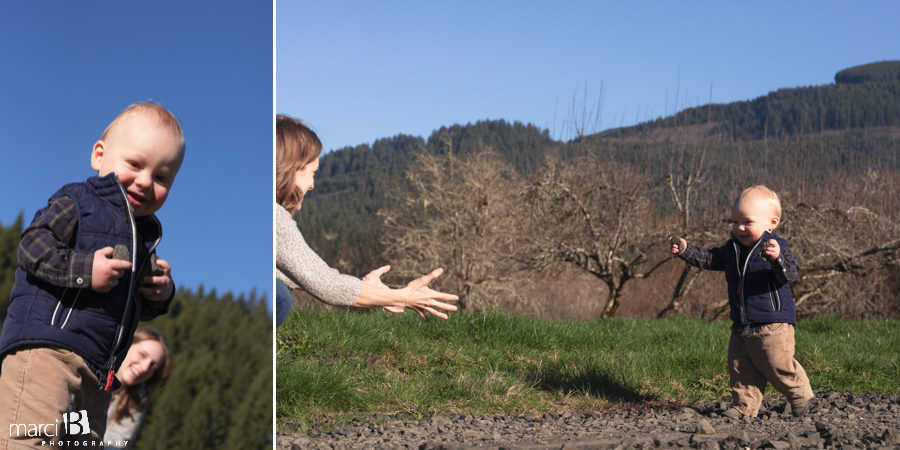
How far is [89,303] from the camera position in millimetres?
2066

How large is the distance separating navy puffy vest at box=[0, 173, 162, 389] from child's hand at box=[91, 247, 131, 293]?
10 centimetres

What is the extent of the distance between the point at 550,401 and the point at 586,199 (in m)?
10.4

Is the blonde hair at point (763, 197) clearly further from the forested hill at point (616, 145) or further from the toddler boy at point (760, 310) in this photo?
the forested hill at point (616, 145)

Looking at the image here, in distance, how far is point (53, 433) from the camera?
6.28ft

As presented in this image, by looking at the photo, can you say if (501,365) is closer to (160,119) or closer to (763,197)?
(763,197)

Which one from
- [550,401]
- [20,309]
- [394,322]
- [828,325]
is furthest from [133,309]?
[828,325]

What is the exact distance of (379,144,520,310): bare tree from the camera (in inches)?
741

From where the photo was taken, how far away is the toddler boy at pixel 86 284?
6.36ft

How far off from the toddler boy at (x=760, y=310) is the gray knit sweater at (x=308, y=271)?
2640 mm

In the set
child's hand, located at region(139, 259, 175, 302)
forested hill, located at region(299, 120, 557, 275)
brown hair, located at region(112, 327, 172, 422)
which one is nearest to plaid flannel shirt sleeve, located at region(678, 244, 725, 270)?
brown hair, located at region(112, 327, 172, 422)

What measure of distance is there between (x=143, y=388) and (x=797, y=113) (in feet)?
66.2

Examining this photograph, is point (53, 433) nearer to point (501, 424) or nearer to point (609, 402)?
point (501, 424)

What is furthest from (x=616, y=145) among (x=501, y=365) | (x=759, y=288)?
(x=759, y=288)

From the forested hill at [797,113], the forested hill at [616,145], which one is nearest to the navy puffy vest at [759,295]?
the forested hill at [616,145]
